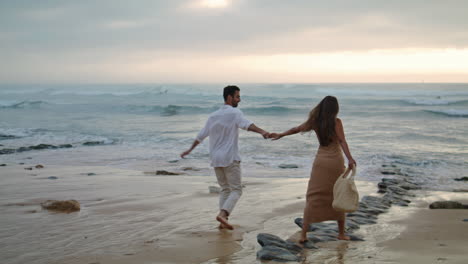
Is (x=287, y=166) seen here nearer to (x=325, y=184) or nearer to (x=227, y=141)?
(x=227, y=141)

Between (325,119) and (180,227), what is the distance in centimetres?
215

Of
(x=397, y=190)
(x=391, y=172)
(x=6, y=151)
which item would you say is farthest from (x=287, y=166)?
(x=6, y=151)

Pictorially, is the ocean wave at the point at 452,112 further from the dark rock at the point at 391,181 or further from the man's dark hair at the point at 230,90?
the man's dark hair at the point at 230,90

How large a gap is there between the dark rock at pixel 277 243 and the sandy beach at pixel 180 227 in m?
0.11

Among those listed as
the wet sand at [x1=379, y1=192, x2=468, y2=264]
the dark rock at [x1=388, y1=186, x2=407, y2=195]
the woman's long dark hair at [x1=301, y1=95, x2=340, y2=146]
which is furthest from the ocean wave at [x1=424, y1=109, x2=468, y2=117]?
the woman's long dark hair at [x1=301, y1=95, x2=340, y2=146]

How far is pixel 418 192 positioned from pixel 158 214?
15.4ft

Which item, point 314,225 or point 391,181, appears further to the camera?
point 391,181

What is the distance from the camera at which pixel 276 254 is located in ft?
13.8

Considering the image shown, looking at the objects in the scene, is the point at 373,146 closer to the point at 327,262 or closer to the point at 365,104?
the point at 327,262

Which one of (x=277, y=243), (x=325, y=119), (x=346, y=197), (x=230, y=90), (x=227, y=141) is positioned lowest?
(x=277, y=243)

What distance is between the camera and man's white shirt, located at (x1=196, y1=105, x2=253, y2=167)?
5.23 metres

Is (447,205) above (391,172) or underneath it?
above

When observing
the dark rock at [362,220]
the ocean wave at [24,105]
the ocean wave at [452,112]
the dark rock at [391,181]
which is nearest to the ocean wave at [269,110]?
the ocean wave at [452,112]

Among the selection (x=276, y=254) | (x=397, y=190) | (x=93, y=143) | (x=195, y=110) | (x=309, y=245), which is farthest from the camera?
(x=195, y=110)
